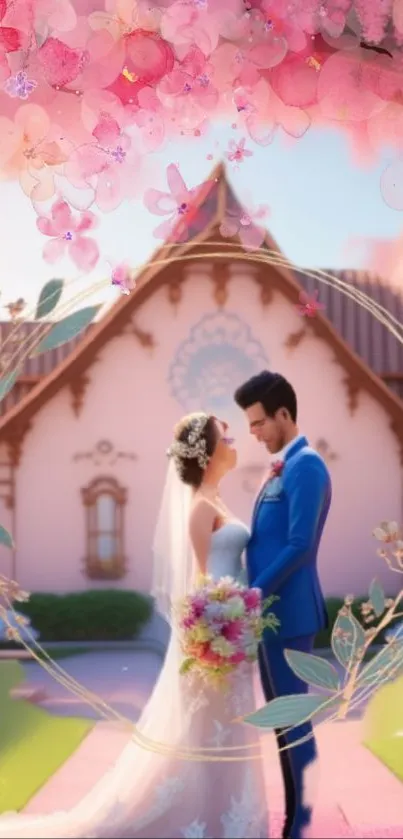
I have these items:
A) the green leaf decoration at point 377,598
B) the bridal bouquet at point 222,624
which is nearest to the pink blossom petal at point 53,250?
the bridal bouquet at point 222,624

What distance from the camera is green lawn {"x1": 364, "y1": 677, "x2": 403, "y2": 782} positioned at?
116 inches

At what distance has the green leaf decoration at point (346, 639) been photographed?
290 cm

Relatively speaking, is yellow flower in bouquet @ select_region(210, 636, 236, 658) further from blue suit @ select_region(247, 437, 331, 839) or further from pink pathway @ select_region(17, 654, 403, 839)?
pink pathway @ select_region(17, 654, 403, 839)

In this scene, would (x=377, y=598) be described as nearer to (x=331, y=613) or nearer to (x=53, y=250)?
(x=331, y=613)

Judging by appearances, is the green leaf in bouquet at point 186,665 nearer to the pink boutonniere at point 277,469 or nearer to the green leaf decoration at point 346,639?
the green leaf decoration at point 346,639

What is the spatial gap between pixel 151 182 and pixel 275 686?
5.52 feet

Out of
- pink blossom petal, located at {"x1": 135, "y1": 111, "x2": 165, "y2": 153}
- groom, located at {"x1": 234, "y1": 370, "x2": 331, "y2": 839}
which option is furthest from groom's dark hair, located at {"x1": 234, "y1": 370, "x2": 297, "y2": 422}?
pink blossom petal, located at {"x1": 135, "y1": 111, "x2": 165, "y2": 153}

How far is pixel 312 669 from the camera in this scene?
9.28 feet

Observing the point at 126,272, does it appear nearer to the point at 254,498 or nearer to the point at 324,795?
the point at 254,498

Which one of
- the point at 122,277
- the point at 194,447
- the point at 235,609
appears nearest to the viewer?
the point at 235,609

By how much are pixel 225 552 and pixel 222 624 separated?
223mm

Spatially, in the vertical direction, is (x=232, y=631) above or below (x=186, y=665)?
above

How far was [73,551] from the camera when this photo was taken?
117 inches

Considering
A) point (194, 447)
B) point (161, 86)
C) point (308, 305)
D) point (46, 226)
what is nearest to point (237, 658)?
point (194, 447)
